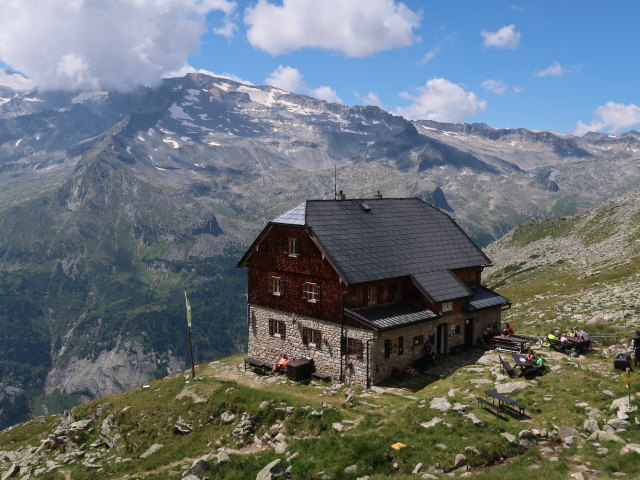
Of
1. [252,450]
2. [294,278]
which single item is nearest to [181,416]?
[252,450]

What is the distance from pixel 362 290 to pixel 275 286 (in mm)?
9186

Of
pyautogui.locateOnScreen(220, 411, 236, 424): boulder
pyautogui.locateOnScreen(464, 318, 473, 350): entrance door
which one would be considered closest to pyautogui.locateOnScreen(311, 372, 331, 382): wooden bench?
pyautogui.locateOnScreen(220, 411, 236, 424): boulder

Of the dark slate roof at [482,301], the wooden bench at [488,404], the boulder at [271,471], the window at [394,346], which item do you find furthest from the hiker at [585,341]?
Result: the boulder at [271,471]

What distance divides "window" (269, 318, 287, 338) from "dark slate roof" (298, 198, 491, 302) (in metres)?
8.97

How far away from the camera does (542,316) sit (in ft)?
173

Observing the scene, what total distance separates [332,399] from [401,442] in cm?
1101

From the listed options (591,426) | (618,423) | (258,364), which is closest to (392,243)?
(258,364)

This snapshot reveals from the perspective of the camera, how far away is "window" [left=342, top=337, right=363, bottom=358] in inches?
1531

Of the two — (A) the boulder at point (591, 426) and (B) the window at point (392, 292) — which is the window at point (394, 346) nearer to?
(B) the window at point (392, 292)

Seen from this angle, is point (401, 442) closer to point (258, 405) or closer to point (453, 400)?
point (453, 400)

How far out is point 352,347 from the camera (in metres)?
39.5

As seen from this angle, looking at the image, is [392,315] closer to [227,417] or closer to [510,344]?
[510,344]

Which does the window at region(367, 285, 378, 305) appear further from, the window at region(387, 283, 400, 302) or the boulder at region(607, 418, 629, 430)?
the boulder at region(607, 418, 629, 430)

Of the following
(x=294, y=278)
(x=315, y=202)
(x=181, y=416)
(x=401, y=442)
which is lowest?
(x=181, y=416)
